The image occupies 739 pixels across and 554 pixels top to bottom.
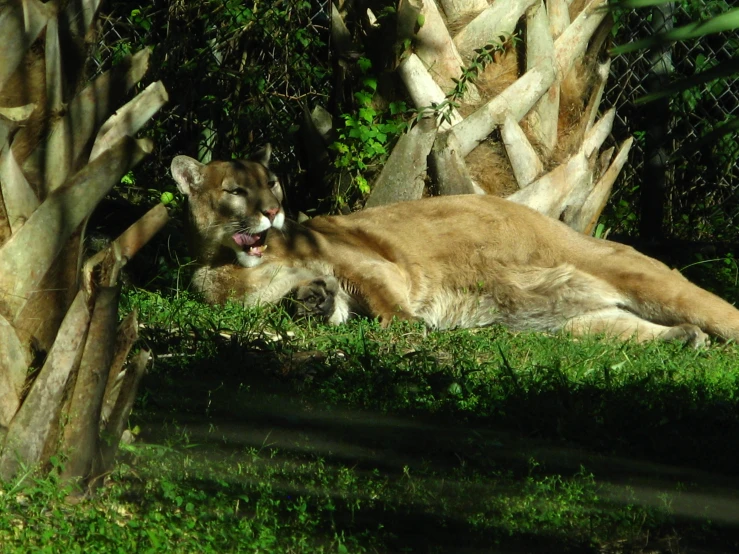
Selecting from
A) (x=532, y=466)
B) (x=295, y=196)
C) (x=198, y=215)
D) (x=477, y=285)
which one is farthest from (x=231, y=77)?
(x=532, y=466)

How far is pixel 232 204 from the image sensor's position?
7.15m

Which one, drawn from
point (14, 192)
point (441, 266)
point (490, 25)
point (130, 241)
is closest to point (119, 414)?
point (130, 241)

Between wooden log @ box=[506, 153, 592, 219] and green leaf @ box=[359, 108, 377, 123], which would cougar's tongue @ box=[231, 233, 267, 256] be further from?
wooden log @ box=[506, 153, 592, 219]

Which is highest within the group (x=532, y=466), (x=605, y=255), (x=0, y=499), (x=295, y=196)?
(x=0, y=499)

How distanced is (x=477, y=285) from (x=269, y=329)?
1.82m

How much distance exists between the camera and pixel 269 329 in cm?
566

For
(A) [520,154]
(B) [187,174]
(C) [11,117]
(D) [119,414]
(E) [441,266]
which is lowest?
(E) [441,266]

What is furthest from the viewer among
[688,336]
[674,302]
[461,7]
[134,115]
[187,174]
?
[461,7]

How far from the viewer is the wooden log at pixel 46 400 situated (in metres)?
2.68

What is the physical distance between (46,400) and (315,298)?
12.4 feet

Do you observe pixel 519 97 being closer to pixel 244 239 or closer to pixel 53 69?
pixel 244 239

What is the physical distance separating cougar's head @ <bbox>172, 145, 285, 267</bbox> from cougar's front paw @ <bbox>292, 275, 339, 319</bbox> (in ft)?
2.00

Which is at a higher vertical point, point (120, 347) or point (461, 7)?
point (120, 347)

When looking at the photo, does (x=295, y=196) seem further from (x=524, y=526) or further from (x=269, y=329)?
(x=524, y=526)
